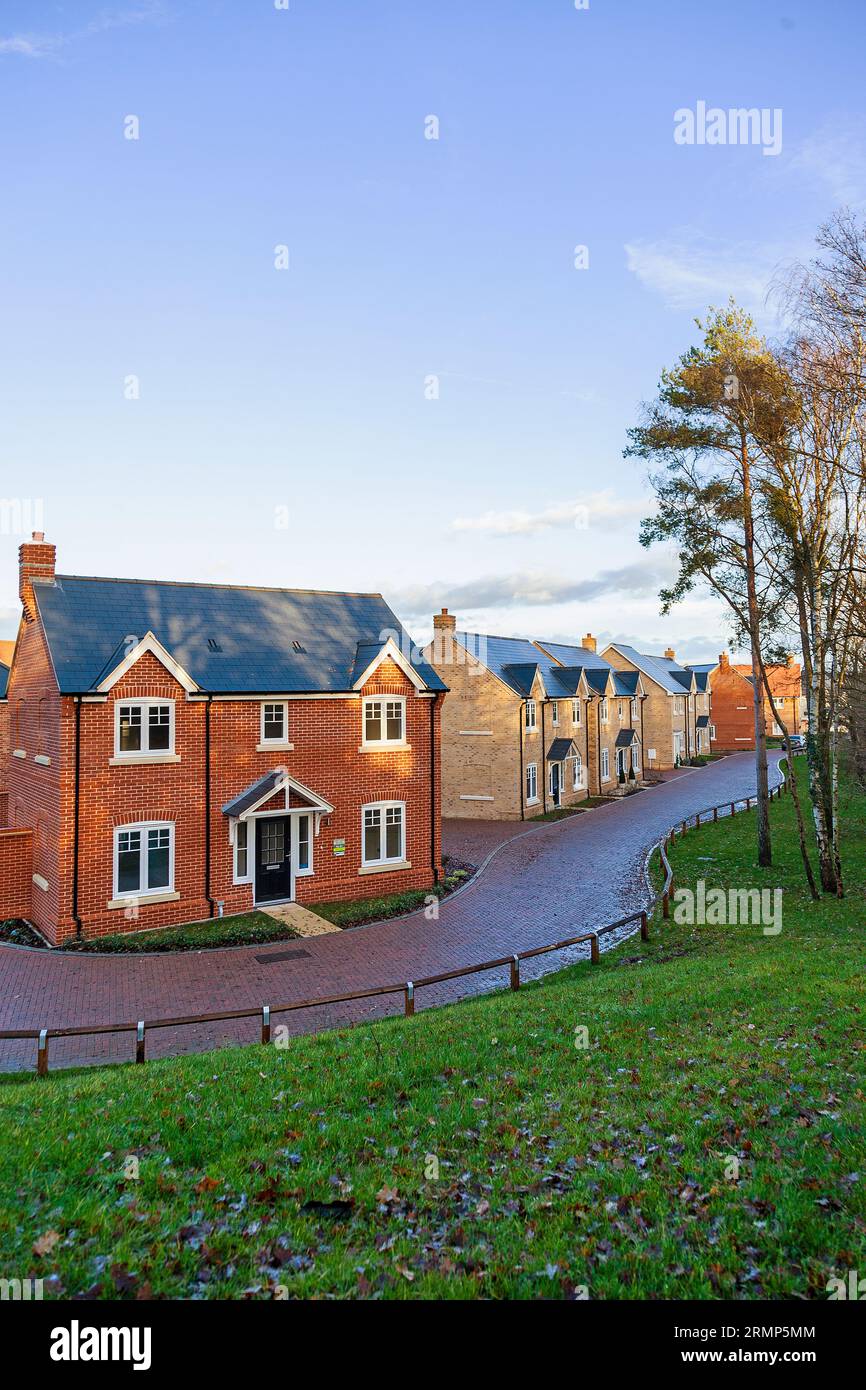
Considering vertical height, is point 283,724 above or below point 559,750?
above

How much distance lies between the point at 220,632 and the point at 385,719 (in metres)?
6.31

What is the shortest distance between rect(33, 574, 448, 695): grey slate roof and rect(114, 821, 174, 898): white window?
4.29m

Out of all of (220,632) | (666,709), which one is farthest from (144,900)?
(666,709)

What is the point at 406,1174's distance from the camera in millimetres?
6605

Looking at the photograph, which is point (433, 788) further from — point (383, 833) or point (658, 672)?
point (658, 672)

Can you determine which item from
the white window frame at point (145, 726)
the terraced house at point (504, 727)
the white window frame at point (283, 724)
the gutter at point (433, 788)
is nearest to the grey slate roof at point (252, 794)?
the white window frame at point (283, 724)

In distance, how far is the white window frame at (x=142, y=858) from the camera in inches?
791

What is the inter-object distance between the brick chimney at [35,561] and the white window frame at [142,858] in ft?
24.9

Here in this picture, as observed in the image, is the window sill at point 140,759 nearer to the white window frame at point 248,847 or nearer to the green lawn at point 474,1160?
the white window frame at point 248,847

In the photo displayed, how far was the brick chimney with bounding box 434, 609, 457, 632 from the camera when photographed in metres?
40.7

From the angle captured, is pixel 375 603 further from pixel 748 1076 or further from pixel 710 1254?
pixel 710 1254

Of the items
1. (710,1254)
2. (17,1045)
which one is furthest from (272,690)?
(710,1254)

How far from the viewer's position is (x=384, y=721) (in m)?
25.3

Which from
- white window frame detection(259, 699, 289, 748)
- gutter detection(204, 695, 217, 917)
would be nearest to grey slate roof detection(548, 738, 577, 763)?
white window frame detection(259, 699, 289, 748)
